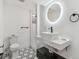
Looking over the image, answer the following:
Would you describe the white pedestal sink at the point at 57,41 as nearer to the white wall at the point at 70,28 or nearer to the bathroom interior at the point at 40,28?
the bathroom interior at the point at 40,28

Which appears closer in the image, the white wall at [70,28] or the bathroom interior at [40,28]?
the white wall at [70,28]

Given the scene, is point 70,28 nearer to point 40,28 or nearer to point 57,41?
point 57,41

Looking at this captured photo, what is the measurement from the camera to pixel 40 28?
2.76 m

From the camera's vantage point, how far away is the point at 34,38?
111 inches

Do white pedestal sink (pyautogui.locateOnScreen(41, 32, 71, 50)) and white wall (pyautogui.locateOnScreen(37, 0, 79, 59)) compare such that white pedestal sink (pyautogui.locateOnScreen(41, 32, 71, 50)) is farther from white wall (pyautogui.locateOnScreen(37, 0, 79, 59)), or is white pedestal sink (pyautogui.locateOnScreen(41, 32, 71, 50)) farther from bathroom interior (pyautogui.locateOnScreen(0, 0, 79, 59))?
white wall (pyautogui.locateOnScreen(37, 0, 79, 59))

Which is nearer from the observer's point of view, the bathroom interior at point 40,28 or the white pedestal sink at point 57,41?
the white pedestal sink at point 57,41

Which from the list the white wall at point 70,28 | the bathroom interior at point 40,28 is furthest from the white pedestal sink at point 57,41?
the white wall at point 70,28

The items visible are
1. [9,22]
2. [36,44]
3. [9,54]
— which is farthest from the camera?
[36,44]

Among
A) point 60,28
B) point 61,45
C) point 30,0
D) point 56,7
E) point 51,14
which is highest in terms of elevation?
point 30,0

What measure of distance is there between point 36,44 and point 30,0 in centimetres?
199

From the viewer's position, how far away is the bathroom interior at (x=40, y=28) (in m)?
1.71

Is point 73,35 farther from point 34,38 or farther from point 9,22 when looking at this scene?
point 9,22

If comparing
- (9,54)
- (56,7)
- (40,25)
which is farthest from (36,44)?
(56,7)

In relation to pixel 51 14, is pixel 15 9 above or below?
above
